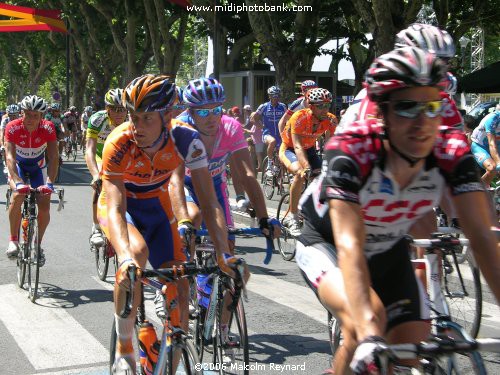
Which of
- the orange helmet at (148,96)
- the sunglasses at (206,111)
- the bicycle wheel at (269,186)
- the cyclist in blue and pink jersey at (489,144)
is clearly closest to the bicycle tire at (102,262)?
the sunglasses at (206,111)

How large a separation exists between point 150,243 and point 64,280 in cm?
439

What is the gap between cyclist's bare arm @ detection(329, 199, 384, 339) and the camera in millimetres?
2961

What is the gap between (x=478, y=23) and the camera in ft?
83.3

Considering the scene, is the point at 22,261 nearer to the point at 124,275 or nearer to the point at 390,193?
the point at 124,275

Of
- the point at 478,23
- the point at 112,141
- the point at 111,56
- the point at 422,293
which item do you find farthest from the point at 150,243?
the point at 111,56

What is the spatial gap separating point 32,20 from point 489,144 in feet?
108

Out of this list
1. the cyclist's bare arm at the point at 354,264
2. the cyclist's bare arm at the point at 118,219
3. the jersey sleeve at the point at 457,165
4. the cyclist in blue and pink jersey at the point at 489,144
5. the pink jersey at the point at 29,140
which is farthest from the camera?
the cyclist in blue and pink jersey at the point at 489,144

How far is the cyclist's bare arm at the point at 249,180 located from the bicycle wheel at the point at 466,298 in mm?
1596

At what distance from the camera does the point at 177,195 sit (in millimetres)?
5375

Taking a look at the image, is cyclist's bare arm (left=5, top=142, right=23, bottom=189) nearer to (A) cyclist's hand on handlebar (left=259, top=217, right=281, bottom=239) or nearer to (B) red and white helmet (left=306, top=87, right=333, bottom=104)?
(B) red and white helmet (left=306, top=87, right=333, bottom=104)

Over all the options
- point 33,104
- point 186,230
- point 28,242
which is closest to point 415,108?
point 186,230

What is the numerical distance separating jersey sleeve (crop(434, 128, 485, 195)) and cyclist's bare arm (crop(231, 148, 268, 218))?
2.32 m

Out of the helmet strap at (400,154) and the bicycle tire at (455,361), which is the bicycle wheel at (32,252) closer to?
the bicycle tire at (455,361)

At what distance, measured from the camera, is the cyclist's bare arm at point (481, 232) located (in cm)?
327
